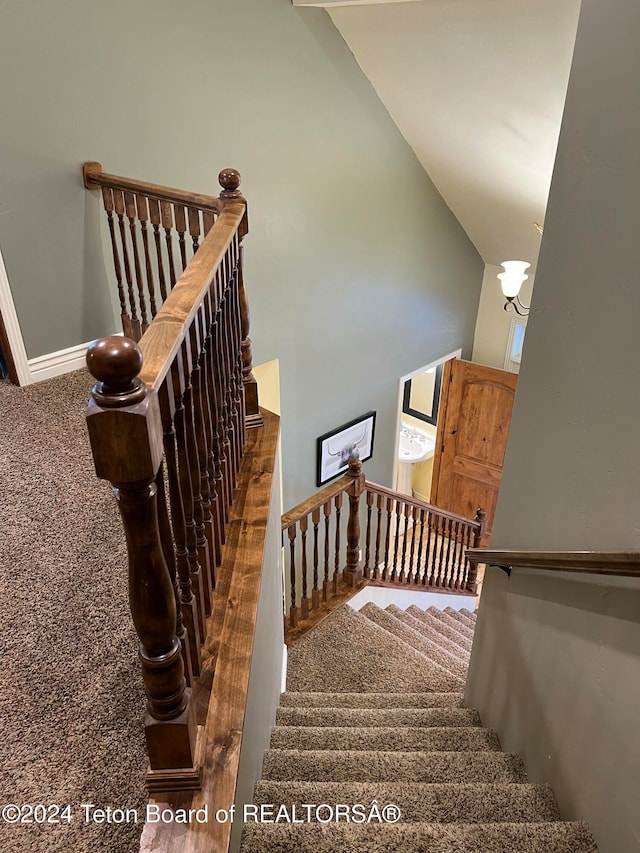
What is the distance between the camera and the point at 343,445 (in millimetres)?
5551

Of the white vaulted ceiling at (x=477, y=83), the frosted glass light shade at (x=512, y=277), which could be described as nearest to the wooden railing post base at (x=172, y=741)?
the white vaulted ceiling at (x=477, y=83)

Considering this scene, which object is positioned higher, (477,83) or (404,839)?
(477,83)

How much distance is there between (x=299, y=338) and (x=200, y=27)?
2.08 m

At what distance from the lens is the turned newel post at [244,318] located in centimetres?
206

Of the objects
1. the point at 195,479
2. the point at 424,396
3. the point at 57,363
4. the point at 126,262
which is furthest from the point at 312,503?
the point at 424,396

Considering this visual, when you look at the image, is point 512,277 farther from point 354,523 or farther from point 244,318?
point 244,318

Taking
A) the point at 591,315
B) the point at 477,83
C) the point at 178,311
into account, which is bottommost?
the point at 591,315

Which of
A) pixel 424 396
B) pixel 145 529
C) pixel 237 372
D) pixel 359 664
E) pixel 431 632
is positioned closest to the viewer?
pixel 145 529

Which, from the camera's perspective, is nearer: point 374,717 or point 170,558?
point 170,558

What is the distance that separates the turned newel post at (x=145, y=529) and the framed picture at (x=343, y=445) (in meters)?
4.14

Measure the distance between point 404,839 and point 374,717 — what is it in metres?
1.08

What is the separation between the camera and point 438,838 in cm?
150

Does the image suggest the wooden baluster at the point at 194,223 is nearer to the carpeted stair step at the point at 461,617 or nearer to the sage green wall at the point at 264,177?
the sage green wall at the point at 264,177

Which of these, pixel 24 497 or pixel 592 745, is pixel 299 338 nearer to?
pixel 24 497
